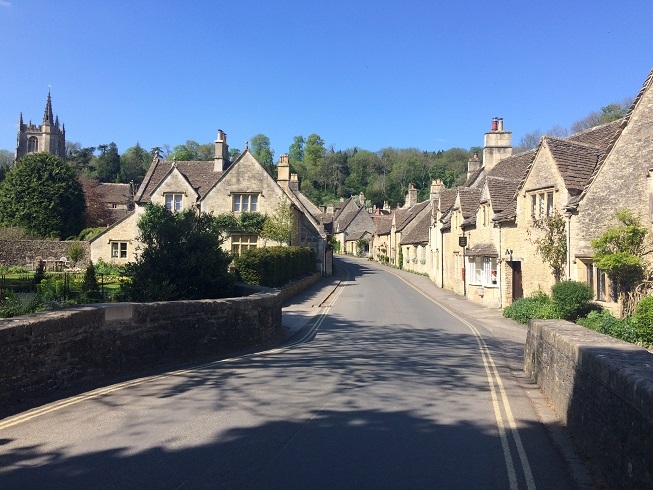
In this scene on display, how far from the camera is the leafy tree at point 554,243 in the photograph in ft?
69.8

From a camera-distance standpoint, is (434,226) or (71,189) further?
(71,189)

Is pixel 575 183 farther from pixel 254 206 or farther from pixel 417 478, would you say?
pixel 254 206

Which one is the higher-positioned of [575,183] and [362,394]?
[575,183]

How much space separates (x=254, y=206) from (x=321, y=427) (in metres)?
34.8

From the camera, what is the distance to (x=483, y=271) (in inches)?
1174

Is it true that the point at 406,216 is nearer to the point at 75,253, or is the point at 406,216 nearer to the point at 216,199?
the point at 216,199

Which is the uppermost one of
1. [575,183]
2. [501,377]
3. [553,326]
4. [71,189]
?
[71,189]

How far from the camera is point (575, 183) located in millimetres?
20969

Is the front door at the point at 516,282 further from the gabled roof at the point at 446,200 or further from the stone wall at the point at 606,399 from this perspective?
the stone wall at the point at 606,399

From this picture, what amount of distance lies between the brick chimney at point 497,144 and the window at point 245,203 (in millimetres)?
17036

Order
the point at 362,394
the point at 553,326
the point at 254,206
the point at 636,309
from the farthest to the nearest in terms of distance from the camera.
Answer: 1. the point at 254,206
2. the point at 636,309
3. the point at 553,326
4. the point at 362,394

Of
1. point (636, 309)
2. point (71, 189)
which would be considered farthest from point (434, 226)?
point (71, 189)

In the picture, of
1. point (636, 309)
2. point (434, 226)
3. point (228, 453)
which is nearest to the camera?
point (228, 453)

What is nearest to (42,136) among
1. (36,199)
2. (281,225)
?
(36,199)
